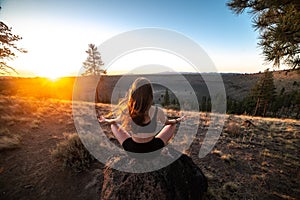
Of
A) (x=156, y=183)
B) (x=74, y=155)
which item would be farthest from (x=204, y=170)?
(x=74, y=155)

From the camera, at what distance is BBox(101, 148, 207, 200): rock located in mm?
2396

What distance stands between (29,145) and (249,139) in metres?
9.68

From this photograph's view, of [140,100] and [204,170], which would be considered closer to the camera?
[140,100]

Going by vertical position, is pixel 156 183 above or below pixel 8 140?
above

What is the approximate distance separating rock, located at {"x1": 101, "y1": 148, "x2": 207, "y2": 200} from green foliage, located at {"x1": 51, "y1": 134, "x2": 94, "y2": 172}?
5.96 ft

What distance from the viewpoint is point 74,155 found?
4.47 metres

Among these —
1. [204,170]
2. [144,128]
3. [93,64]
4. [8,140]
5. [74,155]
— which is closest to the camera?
[144,128]

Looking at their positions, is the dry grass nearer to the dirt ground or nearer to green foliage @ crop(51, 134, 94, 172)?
the dirt ground

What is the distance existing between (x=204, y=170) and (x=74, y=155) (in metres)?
4.11

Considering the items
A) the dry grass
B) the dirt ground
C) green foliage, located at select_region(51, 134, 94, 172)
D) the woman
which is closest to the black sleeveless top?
the woman

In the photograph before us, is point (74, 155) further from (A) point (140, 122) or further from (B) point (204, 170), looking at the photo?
(B) point (204, 170)

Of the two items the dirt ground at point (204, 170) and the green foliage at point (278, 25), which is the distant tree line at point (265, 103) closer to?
the dirt ground at point (204, 170)

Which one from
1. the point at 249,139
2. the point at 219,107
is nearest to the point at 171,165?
the point at 249,139

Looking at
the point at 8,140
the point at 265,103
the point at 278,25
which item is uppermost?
the point at 278,25
